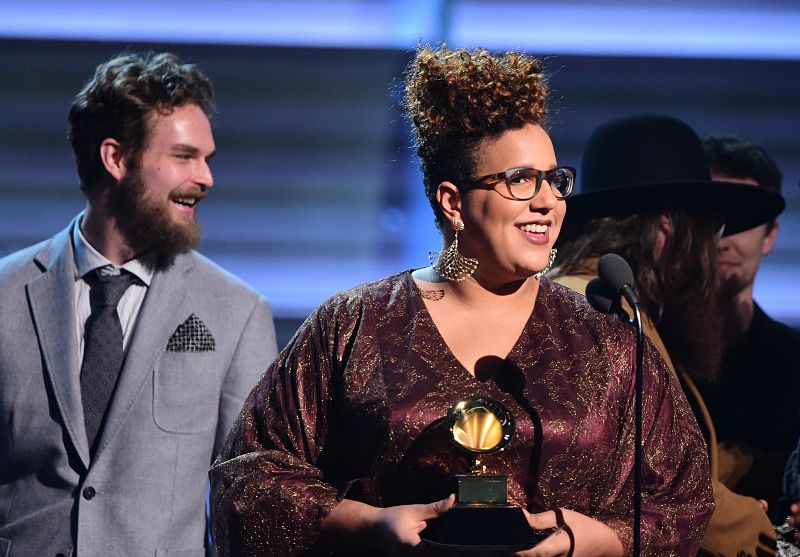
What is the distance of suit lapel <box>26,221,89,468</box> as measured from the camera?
10.8 feet

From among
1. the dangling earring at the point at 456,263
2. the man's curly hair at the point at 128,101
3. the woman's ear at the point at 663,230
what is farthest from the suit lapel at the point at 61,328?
the woman's ear at the point at 663,230

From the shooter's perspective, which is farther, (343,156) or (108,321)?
(343,156)

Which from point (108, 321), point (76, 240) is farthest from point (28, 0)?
point (108, 321)

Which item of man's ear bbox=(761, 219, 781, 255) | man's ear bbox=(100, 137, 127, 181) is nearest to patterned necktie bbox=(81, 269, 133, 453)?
man's ear bbox=(100, 137, 127, 181)

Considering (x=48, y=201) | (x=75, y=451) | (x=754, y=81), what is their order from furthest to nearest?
1. (x=754, y=81)
2. (x=48, y=201)
3. (x=75, y=451)

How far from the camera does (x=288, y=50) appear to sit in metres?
5.21

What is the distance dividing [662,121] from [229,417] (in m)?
1.60

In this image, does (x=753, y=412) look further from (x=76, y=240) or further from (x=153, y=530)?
(x=76, y=240)

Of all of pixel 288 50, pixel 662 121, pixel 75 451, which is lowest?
pixel 75 451

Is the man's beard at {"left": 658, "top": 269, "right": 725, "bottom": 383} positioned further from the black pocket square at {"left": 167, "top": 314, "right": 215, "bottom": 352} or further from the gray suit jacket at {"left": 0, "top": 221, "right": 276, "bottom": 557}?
the black pocket square at {"left": 167, "top": 314, "right": 215, "bottom": 352}

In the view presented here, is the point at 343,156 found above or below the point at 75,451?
above

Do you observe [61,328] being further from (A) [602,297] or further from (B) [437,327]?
(A) [602,297]

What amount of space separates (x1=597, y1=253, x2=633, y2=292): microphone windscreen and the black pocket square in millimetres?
1490

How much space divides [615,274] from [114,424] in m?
1.61
